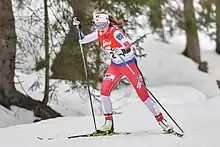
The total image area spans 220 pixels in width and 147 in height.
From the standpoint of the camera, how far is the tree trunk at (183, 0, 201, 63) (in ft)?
65.6

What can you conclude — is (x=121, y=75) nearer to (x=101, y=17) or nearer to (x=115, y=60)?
(x=115, y=60)

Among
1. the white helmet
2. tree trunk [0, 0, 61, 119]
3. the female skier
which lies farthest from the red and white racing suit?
tree trunk [0, 0, 61, 119]

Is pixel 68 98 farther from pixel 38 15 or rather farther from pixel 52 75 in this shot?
pixel 38 15

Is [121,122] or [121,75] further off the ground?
[121,75]

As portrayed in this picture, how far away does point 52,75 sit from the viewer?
13.9 m

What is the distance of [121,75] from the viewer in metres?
6.99

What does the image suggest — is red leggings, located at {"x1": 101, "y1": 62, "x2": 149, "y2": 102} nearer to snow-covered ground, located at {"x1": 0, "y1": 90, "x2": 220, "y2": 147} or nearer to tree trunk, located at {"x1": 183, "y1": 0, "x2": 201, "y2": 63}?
snow-covered ground, located at {"x1": 0, "y1": 90, "x2": 220, "y2": 147}

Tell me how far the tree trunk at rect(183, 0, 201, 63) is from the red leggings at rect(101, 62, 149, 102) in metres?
13.0

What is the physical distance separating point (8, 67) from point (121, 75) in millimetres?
4202

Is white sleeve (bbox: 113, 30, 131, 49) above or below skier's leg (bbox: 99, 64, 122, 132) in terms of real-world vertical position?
above

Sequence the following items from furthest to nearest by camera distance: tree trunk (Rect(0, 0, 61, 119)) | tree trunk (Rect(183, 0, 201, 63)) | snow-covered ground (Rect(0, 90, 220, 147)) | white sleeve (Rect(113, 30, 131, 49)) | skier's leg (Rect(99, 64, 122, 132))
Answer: tree trunk (Rect(183, 0, 201, 63)) < tree trunk (Rect(0, 0, 61, 119)) < skier's leg (Rect(99, 64, 122, 132)) < white sleeve (Rect(113, 30, 131, 49)) < snow-covered ground (Rect(0, 90, 220, 147))

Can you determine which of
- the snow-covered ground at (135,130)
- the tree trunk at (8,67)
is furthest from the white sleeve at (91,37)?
the tree trunk at (8,67)

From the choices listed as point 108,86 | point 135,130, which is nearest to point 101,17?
point 108,86

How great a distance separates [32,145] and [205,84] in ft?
50.8
